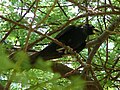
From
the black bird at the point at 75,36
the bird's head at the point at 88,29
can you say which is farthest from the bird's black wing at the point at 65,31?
the bird's head at the point at 88,29

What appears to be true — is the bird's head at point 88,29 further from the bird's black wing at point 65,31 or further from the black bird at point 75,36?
the bird's black wing at point 65,31

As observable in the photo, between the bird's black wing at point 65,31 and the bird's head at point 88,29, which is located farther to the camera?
the bird's head at point 88,29

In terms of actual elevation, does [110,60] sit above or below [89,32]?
below

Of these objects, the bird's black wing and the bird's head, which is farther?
the bird's head

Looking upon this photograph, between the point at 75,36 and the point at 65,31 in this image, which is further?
the point at 75,36

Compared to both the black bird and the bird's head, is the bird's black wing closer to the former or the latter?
the black bird

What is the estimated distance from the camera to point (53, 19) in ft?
12.3

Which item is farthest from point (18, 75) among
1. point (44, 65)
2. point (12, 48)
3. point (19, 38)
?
point (19, 38)

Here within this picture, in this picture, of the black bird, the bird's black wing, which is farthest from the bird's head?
the bird's black wing

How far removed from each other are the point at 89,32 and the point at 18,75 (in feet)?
7.35

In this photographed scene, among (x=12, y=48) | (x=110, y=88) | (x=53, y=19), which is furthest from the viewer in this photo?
(x=53, y=19)

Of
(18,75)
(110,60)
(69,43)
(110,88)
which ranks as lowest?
(110,88)

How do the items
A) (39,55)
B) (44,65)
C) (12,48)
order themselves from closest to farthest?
(44,65)
(39,55)
(12,48)

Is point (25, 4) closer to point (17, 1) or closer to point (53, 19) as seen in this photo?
point (17, 1)
